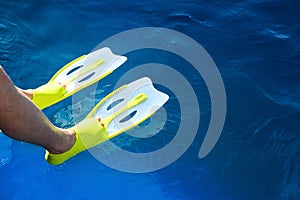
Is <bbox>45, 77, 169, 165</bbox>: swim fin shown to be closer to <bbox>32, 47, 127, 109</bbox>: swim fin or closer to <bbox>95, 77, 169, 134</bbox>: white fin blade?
<bbox>95, 77, 169, 134</bbox>: white fin blade

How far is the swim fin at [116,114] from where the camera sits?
243 cm

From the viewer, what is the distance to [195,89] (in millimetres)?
3357

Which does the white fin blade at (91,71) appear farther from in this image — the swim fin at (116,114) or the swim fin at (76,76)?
the swim fin at (116,114)

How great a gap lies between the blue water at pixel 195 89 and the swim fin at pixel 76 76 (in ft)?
1.04

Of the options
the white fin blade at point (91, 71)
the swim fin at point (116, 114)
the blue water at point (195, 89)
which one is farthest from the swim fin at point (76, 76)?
the blue water at point (195, 89)

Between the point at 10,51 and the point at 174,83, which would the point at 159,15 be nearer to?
the point at 174,83

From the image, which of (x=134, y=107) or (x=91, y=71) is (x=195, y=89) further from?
(x=91, y=71)

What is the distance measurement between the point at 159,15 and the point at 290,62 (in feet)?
4.33

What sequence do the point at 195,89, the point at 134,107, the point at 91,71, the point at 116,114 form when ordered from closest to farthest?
the point at 116,114 < the point at 134,107 < the point at 91,71 < the point at 195,89

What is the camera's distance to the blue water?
2.83 metres

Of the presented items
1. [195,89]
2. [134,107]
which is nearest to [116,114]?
[134,107]

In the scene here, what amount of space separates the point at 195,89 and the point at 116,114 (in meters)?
0.86

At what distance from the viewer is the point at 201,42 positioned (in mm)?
3717

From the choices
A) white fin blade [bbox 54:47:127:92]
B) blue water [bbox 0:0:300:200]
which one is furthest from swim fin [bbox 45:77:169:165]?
blue water [bbox 0:0:300:200]
